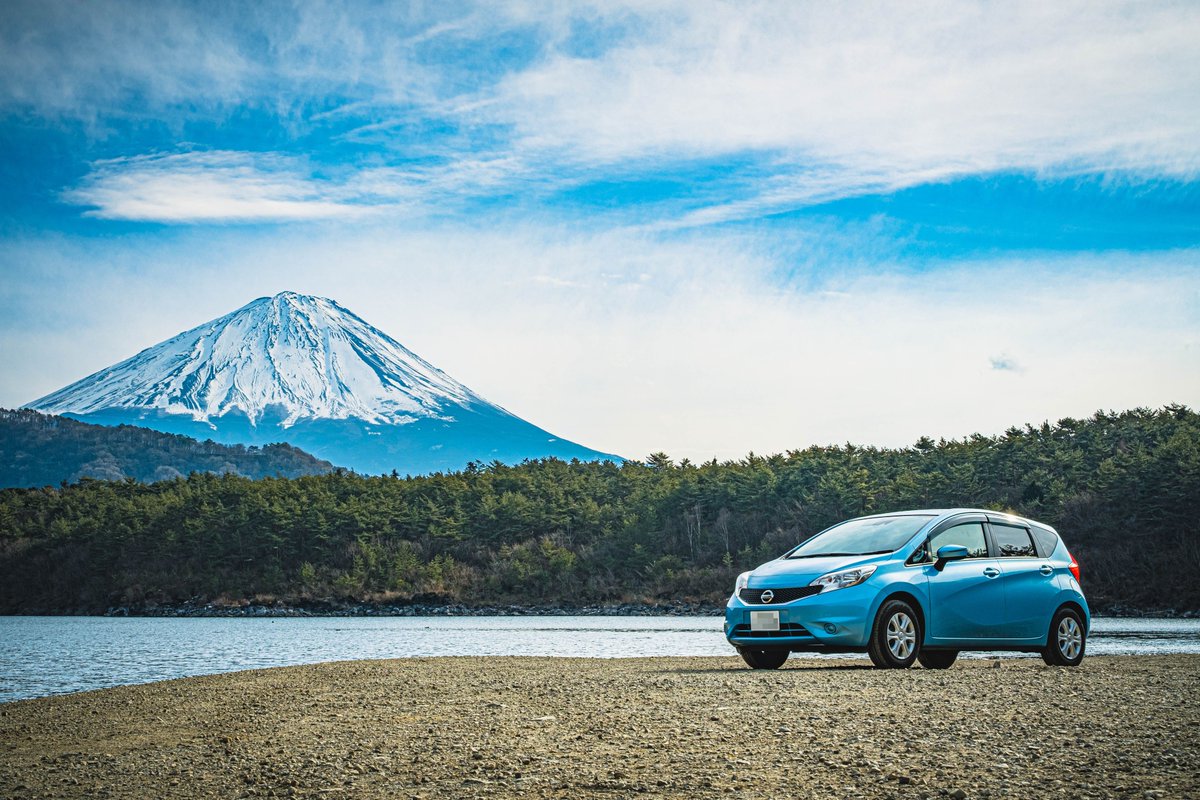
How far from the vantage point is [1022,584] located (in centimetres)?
1312

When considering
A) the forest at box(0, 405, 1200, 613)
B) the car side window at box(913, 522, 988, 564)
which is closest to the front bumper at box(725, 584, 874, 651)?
the car side window at box(913, 522, 988, 564)

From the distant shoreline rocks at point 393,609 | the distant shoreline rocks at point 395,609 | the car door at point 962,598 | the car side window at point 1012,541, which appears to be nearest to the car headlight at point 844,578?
the car door at point 962,598

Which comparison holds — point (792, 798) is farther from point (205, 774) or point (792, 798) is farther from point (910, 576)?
point (910, 576)

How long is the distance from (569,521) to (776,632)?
351ft

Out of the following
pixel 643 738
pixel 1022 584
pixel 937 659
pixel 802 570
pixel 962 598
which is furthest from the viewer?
pixel 937 659

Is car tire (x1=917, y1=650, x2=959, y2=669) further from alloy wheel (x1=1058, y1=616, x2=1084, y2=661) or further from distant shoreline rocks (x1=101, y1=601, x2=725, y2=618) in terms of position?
distant shoreline rocks (x1=101, y1=601, x2=725, y2=618)

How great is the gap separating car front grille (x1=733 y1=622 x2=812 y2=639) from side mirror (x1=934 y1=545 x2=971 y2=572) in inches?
72.3

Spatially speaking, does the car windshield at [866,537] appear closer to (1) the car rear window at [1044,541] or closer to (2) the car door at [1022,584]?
(2) the car door at [1022,584]

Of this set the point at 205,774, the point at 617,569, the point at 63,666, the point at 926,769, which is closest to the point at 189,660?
the point at 63,666

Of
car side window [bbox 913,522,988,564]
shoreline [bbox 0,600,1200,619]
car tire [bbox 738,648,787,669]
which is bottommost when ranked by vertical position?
shoreline [bbox 0,600,1200,619]

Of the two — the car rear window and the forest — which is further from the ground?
the forest

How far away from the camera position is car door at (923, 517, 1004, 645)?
41.0ft

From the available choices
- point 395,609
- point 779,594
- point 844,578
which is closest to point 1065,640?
point 844,578

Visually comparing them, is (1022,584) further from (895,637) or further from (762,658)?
(762,658)
